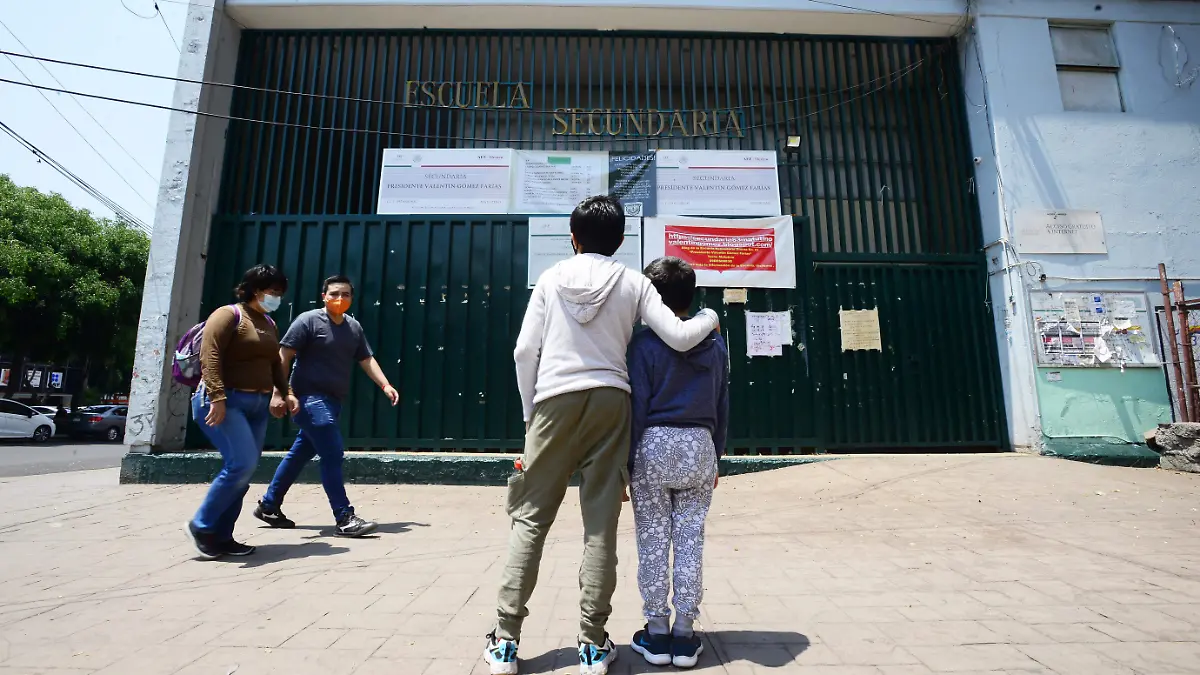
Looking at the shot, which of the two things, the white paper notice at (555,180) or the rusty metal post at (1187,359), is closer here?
the rusty metal post at (1187,359)

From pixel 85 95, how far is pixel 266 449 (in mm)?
4422

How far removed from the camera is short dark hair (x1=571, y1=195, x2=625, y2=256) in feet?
7.26

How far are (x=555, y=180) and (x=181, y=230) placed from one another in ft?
13.9

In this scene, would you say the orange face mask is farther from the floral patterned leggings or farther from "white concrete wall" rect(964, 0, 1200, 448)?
"white concrete wall" rect(964, 0, 1200, 448)

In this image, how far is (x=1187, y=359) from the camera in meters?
5.99

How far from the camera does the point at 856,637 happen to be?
2.23 meters

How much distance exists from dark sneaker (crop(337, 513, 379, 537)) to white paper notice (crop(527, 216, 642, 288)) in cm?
334

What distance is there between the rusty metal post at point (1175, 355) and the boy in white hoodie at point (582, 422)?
6.97 meters

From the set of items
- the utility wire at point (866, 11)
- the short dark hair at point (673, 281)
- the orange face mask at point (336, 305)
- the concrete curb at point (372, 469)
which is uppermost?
the utility wire at point (866, 11)

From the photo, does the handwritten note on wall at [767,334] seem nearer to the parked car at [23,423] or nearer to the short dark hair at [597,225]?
the short dark hair at [597,225]

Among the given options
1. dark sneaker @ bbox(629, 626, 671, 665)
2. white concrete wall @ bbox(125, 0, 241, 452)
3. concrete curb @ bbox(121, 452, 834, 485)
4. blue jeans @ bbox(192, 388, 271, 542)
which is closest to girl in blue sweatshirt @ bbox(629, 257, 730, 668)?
Answer: dark sneaker @ bbox(629, 626, 671, 665)

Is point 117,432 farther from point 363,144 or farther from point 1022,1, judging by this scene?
point 1022,1

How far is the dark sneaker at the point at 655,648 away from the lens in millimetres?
1987

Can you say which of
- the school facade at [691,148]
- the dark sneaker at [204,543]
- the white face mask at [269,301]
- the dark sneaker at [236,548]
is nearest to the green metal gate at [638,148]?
the school facade at [691,148]
